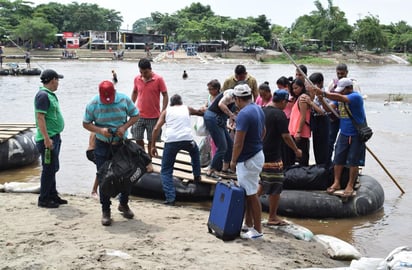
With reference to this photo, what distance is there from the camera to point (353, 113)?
7.46 m

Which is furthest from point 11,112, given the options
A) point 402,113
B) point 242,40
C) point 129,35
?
point 129,35

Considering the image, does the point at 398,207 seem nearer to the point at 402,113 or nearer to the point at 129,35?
the point at 402,113

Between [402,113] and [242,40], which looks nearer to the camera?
[402,113]

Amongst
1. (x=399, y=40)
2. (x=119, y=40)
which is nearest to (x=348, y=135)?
(x=119, y=40)

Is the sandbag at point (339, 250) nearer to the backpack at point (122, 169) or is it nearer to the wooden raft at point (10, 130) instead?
the backpack at point (122, 169)

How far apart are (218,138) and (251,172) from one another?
2.37m

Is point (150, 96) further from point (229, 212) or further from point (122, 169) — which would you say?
point (229, 212)

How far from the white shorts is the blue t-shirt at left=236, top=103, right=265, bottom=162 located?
53mm

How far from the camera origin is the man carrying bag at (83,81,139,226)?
6.01 meters

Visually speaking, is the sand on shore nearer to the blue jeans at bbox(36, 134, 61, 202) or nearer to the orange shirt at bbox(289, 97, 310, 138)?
the blue jeans at bbox(36, 134, 61, 202)

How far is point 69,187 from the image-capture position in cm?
947

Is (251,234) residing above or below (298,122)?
below

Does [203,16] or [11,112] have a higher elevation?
[203,16]

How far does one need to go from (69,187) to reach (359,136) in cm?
497
